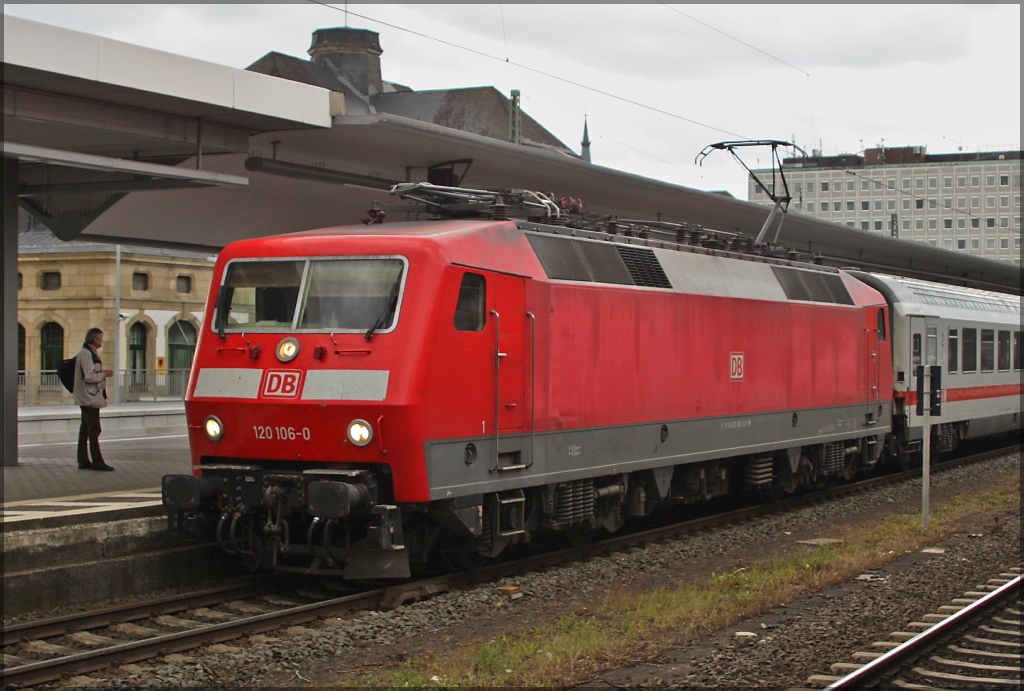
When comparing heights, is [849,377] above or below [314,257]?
below

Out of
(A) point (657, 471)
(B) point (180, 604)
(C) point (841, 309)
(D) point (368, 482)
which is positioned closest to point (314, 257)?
(D) point (368, 482)

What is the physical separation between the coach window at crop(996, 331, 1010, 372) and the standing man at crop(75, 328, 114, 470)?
721 inches

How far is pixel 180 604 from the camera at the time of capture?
384 inches

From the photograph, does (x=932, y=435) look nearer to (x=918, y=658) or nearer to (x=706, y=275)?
(x=706, y=275)

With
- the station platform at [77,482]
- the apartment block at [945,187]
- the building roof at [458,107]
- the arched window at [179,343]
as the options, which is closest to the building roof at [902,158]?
the apartment block at [945,187]

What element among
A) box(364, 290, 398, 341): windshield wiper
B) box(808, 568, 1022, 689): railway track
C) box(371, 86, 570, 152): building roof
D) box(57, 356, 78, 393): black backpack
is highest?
box(371, 86, 570, 152): building roof

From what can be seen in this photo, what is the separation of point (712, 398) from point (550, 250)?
12.2ft

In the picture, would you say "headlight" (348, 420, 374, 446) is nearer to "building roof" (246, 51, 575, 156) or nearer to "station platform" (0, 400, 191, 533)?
"station platform" (0, 400, 191, 533)

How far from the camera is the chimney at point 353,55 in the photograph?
7312 centimetres

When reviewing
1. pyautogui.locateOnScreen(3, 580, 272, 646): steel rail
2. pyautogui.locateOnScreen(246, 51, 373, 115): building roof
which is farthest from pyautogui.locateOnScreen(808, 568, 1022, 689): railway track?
pyautogui.locateOnScreen(246, 51, 373, 115): building roof

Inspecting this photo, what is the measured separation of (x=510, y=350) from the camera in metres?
10.7

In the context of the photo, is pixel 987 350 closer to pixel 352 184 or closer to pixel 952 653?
pixel 352 184

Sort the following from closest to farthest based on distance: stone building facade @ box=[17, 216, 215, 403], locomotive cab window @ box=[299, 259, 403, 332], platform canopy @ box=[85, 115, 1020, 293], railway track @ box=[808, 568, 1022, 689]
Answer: railway track @ box=[808, 568, 1022, 689] → locomotive cab window @ box=[299, 259, 403, 332] → platform canopy @ box=[85, 115, 1020, 293] → stone building facade @ box=[17, 216, 215, 403]

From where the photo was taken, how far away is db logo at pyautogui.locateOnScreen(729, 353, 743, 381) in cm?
1460
